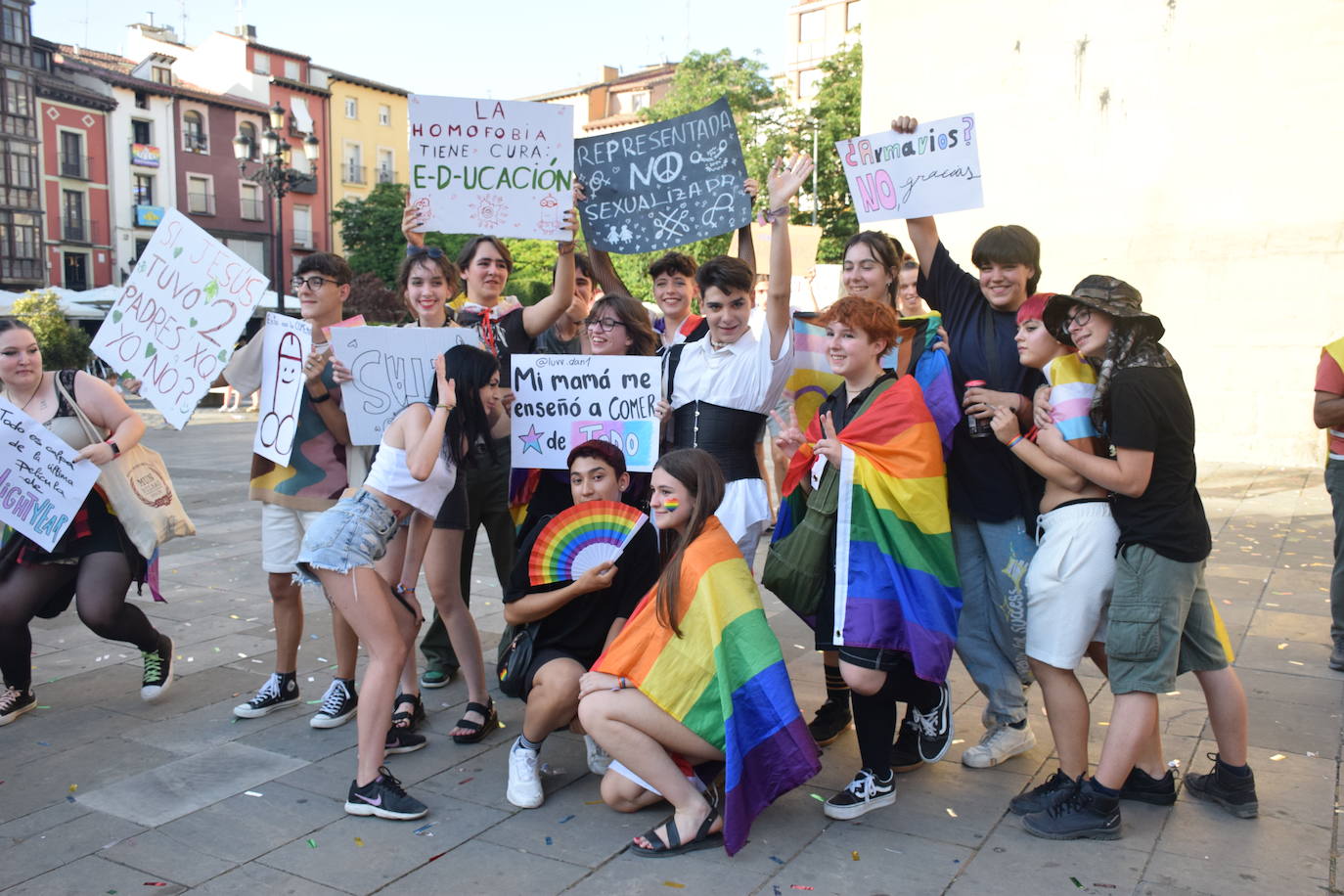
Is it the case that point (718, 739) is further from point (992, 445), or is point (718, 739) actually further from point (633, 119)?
point (633, 119)

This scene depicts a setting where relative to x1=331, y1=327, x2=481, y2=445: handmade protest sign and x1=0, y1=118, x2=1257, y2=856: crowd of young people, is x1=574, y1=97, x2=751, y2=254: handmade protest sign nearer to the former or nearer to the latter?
x1=0, y1=118, x2=1257, y2=856: crowd of young people

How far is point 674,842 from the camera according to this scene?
3328 mm

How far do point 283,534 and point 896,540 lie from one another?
2.82m

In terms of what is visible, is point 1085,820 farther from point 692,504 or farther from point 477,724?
point 477,724

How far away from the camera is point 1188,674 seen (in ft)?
17.1

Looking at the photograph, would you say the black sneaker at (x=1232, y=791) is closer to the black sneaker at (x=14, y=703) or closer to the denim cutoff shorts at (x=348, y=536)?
the denim cutoff shorts at (x=348, y=536)

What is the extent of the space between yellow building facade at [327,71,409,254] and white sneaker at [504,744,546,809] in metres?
56.8

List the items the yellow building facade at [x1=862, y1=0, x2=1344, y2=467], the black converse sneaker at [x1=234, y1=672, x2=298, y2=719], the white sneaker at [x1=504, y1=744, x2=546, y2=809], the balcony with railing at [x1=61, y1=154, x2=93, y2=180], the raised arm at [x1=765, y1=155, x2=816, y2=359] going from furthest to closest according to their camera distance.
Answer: the balcony with railing at [x1=61, y1=154, x2=93, y2=180] → the yellow building facade at [x1=862, y1=0, x2=1344, y2=467] → the black converse sneaker at [x1=234, y1=672, x2=298, y2=719] → the raised arm at [x1=765, y1=155, x2=816, y2=359] → the white sneaker at [x1=504, y1=744, x2=546, y2=809]

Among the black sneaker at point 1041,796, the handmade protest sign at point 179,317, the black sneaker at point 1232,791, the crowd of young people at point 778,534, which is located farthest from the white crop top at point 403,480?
the black sneaker at point 1232,791

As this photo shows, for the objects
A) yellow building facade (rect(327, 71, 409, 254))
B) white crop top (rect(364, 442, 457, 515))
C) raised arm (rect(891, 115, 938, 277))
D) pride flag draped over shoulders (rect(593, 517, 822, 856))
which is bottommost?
pride flag draped over shoulders (rect(593, 517, 822, 856))

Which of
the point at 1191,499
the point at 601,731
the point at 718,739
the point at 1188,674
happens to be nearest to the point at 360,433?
the point at 601,731

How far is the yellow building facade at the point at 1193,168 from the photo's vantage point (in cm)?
1319

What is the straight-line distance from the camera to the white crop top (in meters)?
3.93

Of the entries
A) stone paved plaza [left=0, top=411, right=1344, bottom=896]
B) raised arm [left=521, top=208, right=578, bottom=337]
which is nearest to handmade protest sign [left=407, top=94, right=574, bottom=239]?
raised arm [left=521, top=208, right=578, bottom=337]
